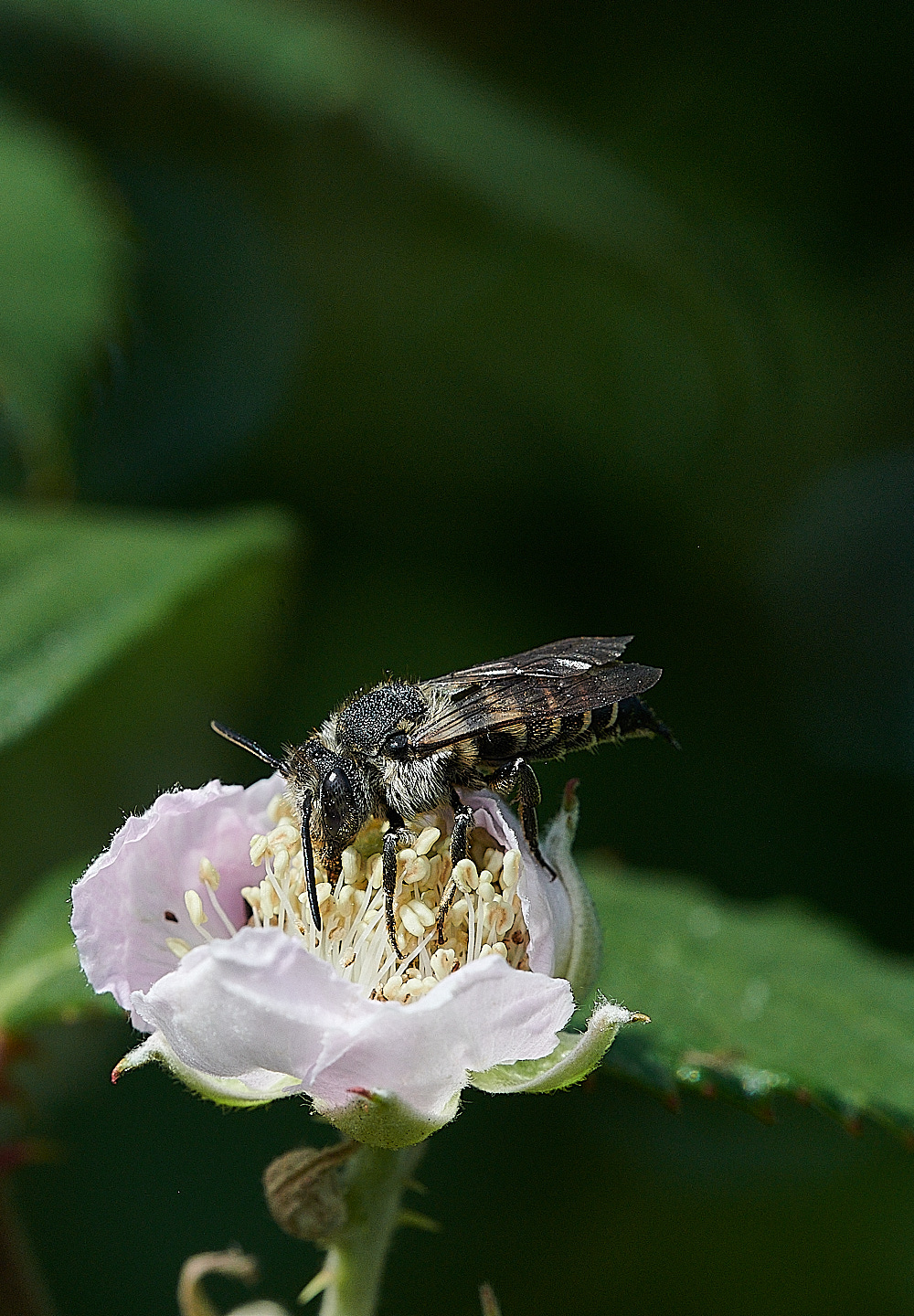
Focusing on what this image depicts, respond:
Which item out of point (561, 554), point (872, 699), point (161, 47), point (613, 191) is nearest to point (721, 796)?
point (872, 699)

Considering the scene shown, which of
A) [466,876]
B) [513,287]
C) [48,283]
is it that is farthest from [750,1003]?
[513,287]

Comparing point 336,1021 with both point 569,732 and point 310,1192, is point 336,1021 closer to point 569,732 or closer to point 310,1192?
point 310,1192

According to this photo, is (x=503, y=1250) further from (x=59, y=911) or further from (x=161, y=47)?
(x=161, y=47)

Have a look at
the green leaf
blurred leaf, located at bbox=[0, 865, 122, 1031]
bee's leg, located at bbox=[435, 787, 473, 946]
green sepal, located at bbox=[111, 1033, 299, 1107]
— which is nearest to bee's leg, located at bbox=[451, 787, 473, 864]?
bee's leg, located at bbox=[435, 787, 473, 946]

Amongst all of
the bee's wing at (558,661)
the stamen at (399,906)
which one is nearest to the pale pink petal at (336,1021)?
the stamen at (399,906)

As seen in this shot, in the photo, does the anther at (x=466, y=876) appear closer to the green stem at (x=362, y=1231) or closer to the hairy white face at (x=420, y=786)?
the hairy white face at (x=420, y=786)

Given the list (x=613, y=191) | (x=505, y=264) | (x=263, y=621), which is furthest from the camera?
(x=505, y=264)

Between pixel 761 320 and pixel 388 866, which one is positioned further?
pixel 761 320
